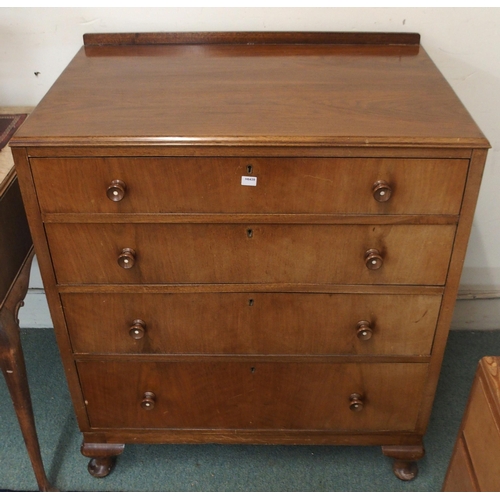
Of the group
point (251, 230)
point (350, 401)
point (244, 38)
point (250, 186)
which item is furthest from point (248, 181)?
point (350, 401)

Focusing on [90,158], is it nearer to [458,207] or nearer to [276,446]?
[458,207]

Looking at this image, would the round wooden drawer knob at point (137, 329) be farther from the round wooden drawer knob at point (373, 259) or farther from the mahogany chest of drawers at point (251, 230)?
the round wooden drawer knob at point (373, 259)

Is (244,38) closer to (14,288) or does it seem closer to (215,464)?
(14,288)

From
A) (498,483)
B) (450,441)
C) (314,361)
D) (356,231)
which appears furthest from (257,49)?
(450,441)

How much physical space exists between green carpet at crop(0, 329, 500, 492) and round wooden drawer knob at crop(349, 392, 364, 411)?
0.30 meters

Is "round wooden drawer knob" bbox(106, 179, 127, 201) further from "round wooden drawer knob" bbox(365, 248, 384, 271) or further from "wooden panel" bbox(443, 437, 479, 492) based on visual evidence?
"wooden panel" bbox(443, 437, 479, 492)

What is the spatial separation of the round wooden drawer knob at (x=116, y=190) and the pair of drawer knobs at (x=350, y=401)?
545 mm

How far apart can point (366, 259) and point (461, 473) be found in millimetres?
423

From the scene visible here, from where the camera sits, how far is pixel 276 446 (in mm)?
1661

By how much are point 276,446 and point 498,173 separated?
1.02 metres

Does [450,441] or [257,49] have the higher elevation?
[257,49]

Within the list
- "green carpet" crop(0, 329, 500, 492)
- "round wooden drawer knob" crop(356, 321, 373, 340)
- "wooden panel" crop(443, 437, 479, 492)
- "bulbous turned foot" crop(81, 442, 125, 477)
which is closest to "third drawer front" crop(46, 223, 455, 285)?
"round wooden drawer knob" crop(356, 321, 373, 340)

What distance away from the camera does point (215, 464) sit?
162 cm

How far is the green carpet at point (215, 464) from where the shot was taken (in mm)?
1561
